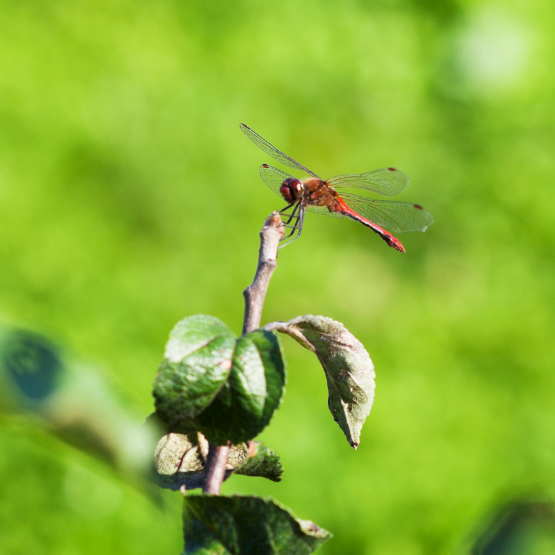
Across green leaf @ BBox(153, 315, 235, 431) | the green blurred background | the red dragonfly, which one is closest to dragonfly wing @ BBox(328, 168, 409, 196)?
the red dragonfly

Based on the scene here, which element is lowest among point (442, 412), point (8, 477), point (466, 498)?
point (8, 477)

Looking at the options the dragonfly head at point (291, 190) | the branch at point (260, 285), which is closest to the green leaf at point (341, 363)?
the branch at point (260, 285)

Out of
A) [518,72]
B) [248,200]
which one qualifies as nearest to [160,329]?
[248,200]

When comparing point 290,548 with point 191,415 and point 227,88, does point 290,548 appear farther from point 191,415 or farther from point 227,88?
point 227,88

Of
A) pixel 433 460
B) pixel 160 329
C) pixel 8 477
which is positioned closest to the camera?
pixel 8 477

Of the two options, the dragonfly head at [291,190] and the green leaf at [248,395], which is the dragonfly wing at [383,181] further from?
the green leaf at [248,395]

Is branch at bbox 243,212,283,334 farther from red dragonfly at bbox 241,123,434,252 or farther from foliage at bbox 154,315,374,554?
red dragonfly at bbox 241,123,434,252
